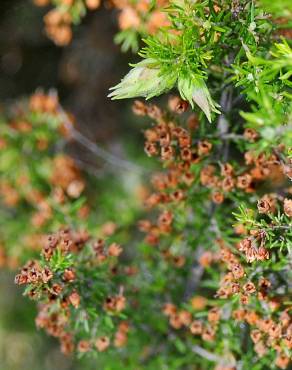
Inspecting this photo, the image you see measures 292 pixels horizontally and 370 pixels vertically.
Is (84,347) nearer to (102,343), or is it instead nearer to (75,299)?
(102,343)

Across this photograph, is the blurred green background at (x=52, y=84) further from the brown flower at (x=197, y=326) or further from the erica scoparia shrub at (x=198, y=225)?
the brown flower at (x=197, y=326)

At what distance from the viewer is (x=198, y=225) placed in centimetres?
176

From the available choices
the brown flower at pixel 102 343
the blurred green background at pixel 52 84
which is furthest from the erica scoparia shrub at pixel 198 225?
the blurred green background at pixel 52 84

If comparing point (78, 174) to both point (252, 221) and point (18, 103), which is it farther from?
point (252, 221)

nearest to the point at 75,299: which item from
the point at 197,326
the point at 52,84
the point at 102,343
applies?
the point at 102,343

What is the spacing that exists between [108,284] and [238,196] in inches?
20.1

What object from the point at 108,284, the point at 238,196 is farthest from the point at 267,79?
the point at 108,284

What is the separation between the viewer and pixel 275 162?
57.2 inches

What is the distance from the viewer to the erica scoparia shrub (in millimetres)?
1226

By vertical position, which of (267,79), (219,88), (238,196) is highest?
(267,79)

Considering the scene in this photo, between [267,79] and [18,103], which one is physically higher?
[267,79]

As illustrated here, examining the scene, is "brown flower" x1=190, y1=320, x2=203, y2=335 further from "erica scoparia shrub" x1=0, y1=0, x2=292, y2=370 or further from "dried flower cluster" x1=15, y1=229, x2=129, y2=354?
"dried flower cluster" x1=15, y1=229, x2=129, y2=354

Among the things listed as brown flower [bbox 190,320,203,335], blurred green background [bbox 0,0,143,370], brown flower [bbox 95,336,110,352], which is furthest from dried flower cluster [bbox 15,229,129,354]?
blurred green background [bbox 0,0,143,370]

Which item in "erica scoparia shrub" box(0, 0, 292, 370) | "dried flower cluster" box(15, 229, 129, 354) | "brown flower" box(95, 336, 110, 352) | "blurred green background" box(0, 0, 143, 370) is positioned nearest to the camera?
"erica scoparia shrub" box(0, 0, 292, 370)
